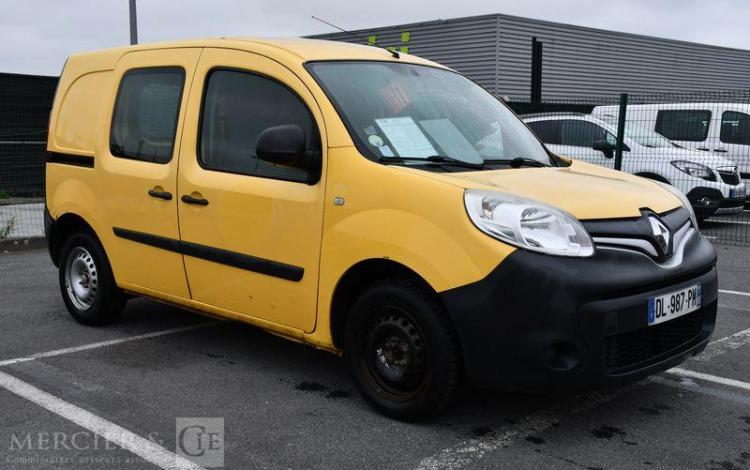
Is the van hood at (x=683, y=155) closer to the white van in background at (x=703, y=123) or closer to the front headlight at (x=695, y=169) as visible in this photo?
the front headlight at (x=695, y=169)

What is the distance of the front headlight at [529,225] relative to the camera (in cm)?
327

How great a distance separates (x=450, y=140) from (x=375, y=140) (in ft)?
1.49

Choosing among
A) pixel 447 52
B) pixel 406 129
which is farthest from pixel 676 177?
pixel 447 52

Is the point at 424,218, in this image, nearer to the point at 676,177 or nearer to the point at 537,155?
the point at 537,155

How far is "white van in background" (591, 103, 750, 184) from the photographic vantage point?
1227 centimetres

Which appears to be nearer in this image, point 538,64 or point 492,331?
point 492,331

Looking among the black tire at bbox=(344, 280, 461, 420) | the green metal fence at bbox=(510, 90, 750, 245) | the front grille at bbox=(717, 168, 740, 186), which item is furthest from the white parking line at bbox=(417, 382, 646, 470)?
the front grille at bbox=(717, 168, 740, 186)

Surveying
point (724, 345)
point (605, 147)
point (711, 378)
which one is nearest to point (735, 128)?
point (605, 147)

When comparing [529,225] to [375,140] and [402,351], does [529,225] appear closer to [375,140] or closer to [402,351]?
[402,351]

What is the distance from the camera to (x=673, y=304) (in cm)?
354

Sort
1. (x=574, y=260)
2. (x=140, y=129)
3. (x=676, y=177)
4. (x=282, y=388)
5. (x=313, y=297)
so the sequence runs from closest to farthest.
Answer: (x=574, y=260)
(x=313, y=297)
(x=282, y=388)
(x=140, y=129)
(x=676, y=177)

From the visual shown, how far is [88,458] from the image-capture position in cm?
327

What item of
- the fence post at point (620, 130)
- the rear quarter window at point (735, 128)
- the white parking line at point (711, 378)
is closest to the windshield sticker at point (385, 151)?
the white parking line at point (711, 378)

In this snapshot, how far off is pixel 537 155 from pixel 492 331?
160 cm
